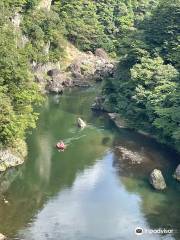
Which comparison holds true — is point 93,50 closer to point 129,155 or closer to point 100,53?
point 100,53

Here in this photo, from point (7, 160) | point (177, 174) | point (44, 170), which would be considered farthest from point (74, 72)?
point (177, 174)

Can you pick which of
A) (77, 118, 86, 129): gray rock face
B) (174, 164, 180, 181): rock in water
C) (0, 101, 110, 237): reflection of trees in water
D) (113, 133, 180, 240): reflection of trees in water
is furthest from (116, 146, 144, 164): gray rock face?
(77, 118, 86, 129): gray rock face

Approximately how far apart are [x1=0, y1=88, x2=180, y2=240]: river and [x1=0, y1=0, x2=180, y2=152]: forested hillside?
2.93m

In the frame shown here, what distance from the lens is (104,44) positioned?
339 feet

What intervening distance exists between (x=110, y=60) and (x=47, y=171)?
55.6 meters

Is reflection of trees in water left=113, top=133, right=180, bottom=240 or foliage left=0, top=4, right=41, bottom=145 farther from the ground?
foliage left=0, top=4, right=41, bottom=145

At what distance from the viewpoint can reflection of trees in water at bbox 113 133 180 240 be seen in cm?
3988

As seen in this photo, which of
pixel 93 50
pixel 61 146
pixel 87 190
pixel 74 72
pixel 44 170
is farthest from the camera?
pixel 93 50

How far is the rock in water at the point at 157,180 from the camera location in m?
44.7

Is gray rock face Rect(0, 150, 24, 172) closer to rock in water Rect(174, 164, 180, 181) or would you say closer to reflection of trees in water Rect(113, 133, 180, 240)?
reflection of trees in water Rect(113, 133, 180, 240)

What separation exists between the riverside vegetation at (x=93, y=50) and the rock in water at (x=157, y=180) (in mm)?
6414

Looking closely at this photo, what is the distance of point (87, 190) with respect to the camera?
146ft

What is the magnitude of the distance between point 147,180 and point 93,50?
58.5m

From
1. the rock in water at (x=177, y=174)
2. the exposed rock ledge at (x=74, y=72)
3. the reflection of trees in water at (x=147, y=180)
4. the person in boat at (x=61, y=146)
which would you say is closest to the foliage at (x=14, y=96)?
the person in boat at (x=61, y=146)
